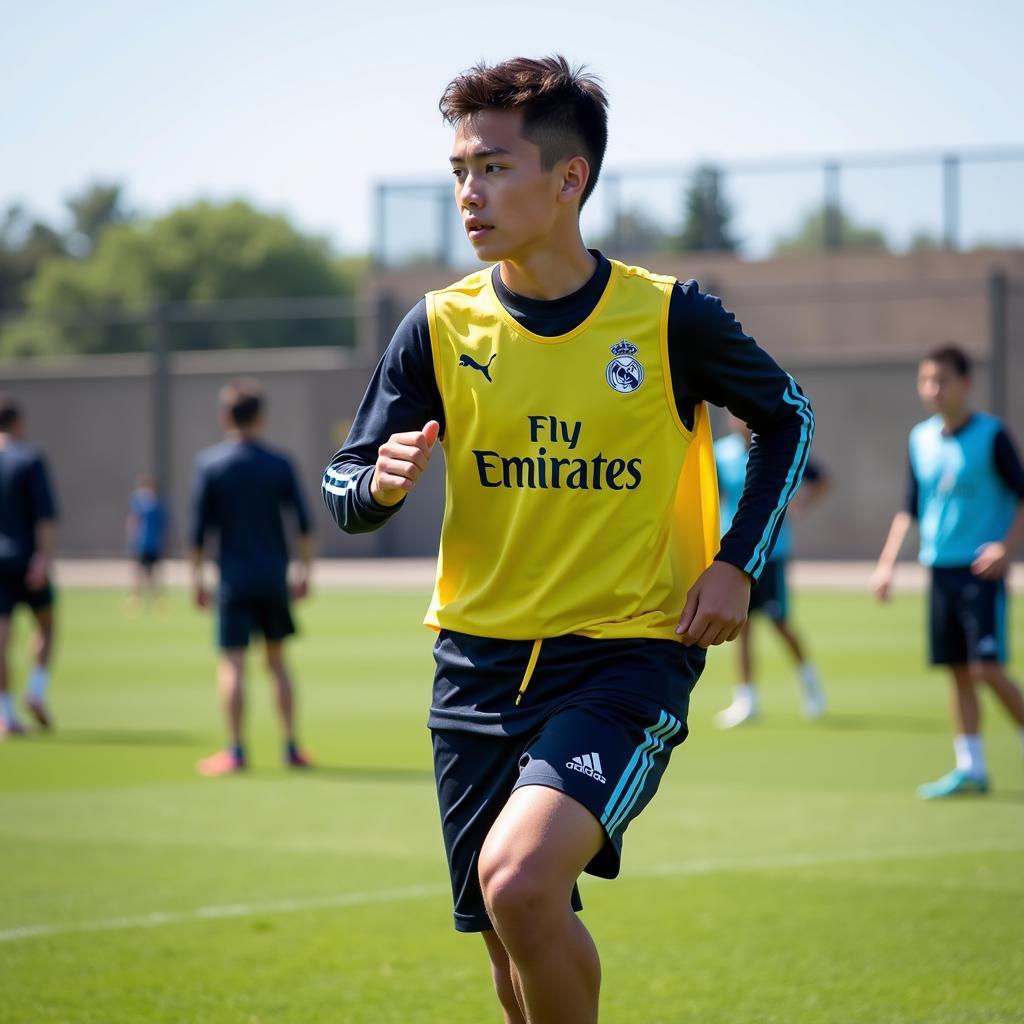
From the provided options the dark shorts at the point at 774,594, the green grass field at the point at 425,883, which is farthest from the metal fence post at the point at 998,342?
the dark shorts at the point at 774,594

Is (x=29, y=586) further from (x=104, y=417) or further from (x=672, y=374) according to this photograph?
(x=104, y=417)

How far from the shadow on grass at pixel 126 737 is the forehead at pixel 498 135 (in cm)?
897

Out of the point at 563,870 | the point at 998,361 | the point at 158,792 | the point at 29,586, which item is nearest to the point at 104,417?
the point at 998,361

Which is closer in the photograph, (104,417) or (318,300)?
(104,417)

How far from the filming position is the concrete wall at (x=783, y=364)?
1531 inches

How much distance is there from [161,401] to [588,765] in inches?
1675

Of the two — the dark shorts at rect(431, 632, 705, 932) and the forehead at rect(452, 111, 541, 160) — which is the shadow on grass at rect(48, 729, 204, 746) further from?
the forehead at rect(452, 111, 541, 160)

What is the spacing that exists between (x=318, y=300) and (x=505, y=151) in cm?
8883

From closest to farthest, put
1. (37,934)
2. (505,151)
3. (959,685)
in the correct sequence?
(505,151), (37,934), (959,685)

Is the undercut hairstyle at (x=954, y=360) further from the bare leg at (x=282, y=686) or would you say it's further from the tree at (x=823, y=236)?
the tree at (x=823, y=236)

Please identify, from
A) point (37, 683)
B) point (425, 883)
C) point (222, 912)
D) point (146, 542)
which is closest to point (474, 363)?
point (222, 912)

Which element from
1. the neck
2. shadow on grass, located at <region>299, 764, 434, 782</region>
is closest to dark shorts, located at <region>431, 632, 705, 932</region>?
the neck

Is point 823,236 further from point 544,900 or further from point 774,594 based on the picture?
point 544,900

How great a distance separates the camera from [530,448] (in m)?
4.09
